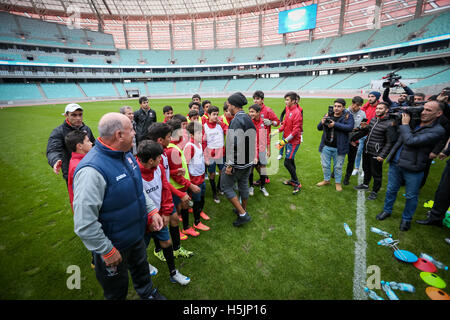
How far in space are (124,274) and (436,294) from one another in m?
3.82

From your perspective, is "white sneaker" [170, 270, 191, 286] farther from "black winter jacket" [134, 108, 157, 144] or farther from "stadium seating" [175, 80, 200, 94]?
"stadium seating" [175, 80, 200, 94]

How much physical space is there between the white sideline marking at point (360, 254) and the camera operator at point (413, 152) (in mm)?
642

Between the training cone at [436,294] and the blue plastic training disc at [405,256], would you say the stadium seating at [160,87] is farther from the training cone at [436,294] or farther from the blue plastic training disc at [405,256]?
the training cone at [436,294]

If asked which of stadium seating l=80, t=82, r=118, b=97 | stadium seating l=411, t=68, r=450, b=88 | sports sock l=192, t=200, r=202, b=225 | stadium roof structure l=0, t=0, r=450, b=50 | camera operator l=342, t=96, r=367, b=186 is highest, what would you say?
stadium roof structure l=0, t=0, r=450, b=50

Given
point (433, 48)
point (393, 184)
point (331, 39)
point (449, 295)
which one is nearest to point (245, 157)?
point (393, 184)

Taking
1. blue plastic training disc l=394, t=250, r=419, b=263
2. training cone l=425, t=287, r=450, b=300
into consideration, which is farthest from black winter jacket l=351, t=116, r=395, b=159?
training cone l=425, t=287, r=450, b=300

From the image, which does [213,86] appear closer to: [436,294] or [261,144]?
[261,144]

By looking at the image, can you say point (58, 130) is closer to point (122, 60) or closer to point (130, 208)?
point (130, 208)

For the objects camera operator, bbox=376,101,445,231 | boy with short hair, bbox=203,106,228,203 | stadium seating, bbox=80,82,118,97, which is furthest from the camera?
stadium seating, bbox=80,82,118,97

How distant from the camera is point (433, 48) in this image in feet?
94.4

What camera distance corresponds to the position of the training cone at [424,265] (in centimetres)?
278

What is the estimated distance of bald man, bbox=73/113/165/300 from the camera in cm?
161

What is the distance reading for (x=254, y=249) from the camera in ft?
10.8

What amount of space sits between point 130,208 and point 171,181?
123 centimetres
